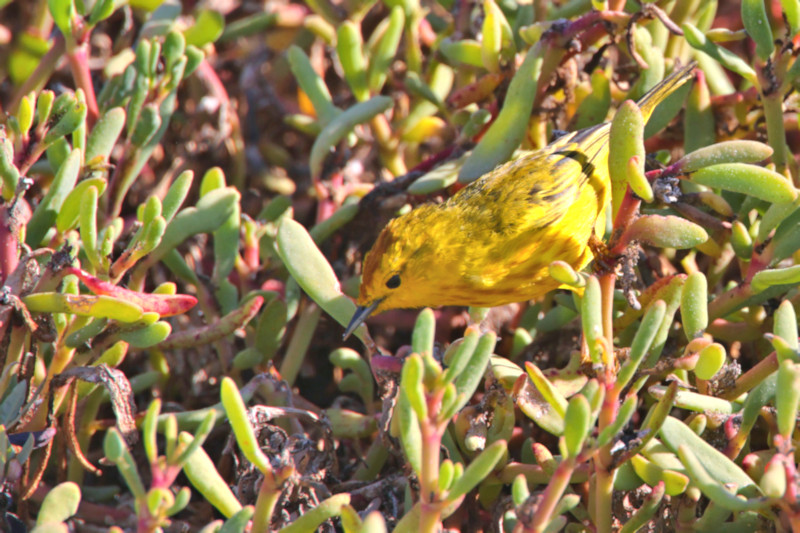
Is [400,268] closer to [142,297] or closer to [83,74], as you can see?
[142,297]

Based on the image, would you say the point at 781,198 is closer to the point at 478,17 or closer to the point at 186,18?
the point at 478,17

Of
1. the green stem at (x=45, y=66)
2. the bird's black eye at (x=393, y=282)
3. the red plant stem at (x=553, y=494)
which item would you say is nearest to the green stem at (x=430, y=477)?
the red plant stem at (x=553, y=494)

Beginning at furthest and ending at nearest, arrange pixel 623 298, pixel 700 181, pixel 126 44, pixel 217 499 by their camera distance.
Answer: pixel 126 44, pixel 623 298, pixel 700 181, pixel 217 499

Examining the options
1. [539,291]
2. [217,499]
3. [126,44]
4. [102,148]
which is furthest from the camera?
[126,44]

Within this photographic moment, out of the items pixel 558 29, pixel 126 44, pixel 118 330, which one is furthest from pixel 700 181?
pixel 126 44

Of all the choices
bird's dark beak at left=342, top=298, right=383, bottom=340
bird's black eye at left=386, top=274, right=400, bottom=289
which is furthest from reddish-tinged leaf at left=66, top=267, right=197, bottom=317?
bird's black eye at left=386, top=274, right=400, bottom=289

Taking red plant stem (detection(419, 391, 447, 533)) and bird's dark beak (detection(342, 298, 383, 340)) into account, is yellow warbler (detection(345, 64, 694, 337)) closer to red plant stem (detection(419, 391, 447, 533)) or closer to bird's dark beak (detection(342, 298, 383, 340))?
bird's dark beak (detection(342, 298, 383, 340))
